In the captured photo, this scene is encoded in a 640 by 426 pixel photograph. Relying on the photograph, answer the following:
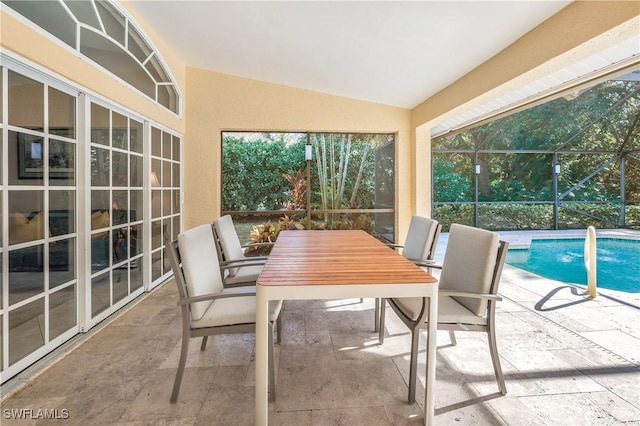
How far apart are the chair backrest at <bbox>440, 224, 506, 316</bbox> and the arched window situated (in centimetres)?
337

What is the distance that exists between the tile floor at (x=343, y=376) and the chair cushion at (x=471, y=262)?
582 millimetres

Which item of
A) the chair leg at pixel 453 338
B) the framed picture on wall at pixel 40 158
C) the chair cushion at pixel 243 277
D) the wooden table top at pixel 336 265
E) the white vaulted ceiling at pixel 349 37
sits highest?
the white vaulted ceiling at pixel 349 37

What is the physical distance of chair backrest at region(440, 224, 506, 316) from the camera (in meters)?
1.86

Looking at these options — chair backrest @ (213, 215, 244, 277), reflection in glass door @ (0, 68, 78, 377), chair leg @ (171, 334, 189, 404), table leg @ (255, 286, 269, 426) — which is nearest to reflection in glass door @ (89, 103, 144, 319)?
reflection in glass door @ (0, 68, 78, 377)

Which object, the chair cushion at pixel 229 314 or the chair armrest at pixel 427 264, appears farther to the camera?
the chair armrest at pixel 427 264

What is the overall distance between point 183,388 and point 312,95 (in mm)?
4498

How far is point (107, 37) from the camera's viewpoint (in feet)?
9.69

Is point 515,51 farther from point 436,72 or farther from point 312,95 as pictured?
point 312,95

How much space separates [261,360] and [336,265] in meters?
0.72

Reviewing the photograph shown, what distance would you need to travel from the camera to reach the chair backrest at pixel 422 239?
273cm

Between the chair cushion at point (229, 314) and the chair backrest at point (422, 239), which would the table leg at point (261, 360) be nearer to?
the chair cushion at point (229, 314)

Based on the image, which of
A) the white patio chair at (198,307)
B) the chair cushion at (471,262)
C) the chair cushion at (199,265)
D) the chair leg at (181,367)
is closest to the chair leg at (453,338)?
the chair cushion at (471,262)

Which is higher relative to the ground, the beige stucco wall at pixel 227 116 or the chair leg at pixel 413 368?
the beige stucco wall at pixel 227 116

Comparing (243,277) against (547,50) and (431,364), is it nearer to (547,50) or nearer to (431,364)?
(431,364)
